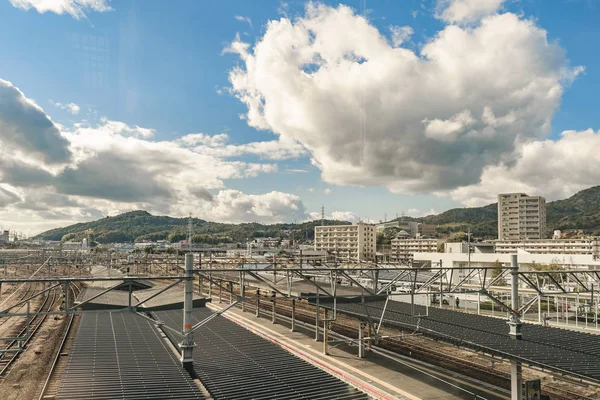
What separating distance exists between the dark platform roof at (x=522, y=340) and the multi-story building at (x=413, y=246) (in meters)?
91.9

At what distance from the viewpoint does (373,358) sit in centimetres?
2069

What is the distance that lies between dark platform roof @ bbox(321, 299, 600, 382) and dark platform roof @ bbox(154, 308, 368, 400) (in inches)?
134

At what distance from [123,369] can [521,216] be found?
116746 millimetres

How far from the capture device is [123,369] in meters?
11.9

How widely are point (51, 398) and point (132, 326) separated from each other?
569 cm

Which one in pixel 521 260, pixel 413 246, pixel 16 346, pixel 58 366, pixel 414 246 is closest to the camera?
pixel 58 366

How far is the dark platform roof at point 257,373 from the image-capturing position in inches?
411

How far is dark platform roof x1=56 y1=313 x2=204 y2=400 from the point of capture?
31.9ft

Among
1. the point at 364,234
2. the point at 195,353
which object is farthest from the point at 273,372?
the point at 364,234

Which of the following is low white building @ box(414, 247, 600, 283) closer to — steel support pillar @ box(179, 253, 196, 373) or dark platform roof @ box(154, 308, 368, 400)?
dark platform roof @ box(154, 308, 368, 400)

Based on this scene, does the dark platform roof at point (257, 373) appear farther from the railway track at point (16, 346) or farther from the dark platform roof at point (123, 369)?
the railway track at point (16, 346)

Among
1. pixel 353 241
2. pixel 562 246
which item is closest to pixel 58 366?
pixel 562 246

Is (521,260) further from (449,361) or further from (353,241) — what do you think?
(353,241)

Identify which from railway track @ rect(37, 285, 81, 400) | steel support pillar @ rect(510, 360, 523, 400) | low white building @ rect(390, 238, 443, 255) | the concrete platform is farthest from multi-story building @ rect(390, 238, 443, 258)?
steel support pillar @ rect(510, 360, 523, 400)
